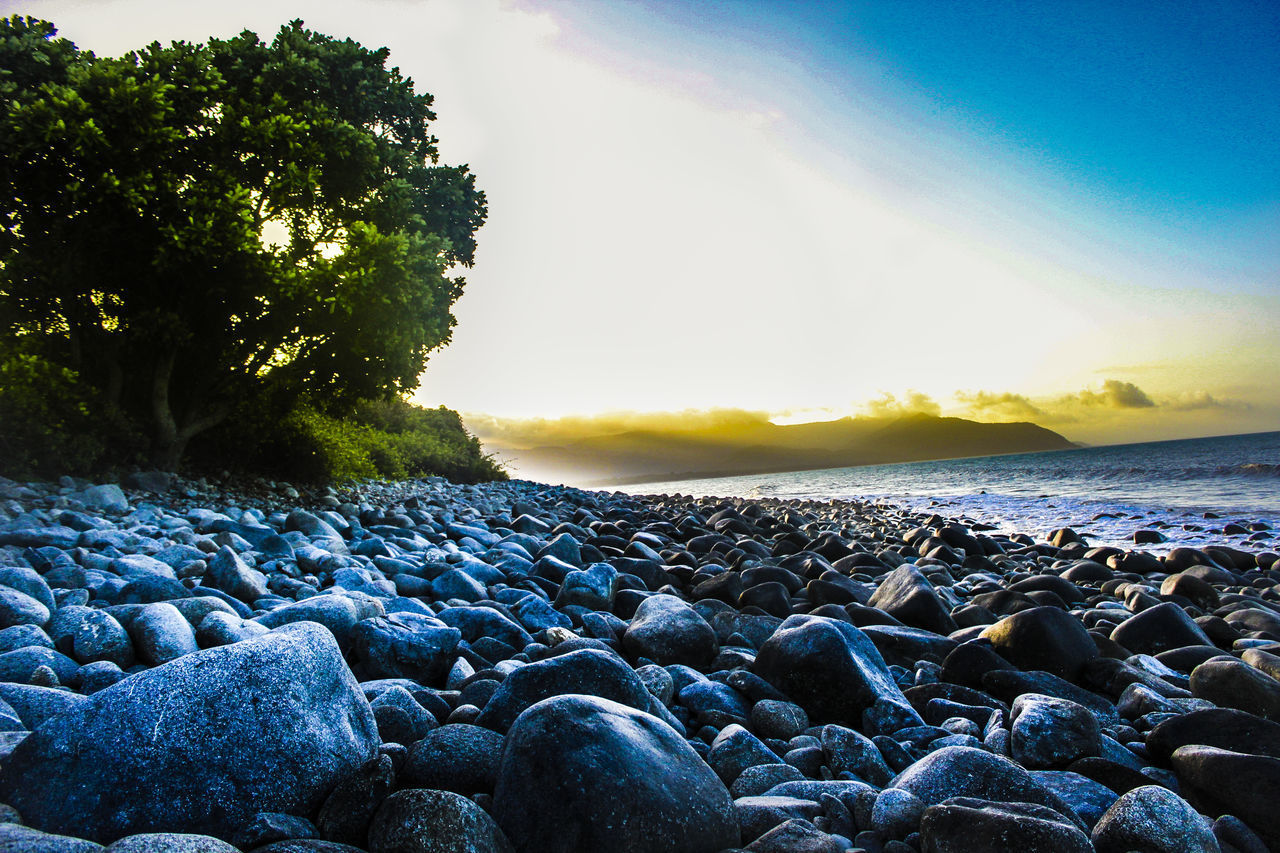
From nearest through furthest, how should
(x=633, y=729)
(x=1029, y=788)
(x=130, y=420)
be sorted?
(x=633, y=729)
(x=1029, y=788)
(x=130, y=420)

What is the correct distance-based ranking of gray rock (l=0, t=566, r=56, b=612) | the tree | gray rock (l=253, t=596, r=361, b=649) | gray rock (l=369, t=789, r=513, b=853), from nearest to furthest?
gray rock (l=369, t=789, r=513, b=853) → gray rock (l=253, t=596, r=361, b=649) → gray rock (l=0, t=566, r=56, b=612) → the tree

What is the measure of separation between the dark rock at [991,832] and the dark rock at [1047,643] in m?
2.71

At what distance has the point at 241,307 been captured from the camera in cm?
1048

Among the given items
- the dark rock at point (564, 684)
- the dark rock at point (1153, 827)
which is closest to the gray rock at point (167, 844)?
the dark rock at point (564, 684)

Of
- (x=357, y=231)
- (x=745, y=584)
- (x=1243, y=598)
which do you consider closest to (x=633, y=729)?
(x=745, y=584)

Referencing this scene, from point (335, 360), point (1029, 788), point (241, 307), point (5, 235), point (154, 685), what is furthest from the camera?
point (335, 360)

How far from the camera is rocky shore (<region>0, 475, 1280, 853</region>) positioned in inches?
80.2

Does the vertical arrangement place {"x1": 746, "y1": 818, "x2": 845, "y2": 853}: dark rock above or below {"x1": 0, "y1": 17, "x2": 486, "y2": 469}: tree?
below

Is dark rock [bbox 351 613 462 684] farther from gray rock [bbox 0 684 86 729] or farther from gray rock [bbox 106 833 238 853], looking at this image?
gray rock [bbox 106 833 238 853]

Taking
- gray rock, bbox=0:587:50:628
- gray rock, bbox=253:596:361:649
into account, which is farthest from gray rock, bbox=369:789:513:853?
gray rock, bbox=0:587:50:628

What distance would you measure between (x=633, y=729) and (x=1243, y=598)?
29.4 feet

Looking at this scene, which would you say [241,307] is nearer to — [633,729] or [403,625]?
[403,625]

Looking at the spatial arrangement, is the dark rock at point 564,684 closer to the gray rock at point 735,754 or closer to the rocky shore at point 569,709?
the rocky shore at point 569,709

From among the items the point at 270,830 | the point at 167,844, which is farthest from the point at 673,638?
the point at 167,844
